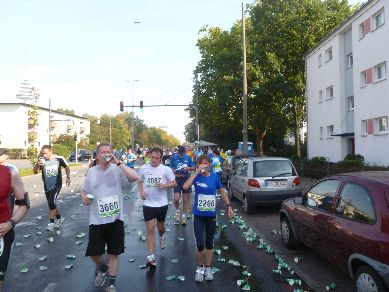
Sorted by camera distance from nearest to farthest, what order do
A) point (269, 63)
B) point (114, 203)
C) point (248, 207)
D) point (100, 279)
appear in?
point (114, 203) → point (100, 279) → point (248, 207) → point (269, 63)

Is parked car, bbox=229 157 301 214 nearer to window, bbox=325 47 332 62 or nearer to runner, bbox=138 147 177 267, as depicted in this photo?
runner, bbox=138 147 177 267

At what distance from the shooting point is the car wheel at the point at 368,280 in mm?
4207

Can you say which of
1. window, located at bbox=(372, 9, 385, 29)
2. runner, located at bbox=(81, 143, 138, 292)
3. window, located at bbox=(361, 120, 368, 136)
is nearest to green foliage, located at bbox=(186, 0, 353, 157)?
window, located at bbox=(361, 120, 368, 136)

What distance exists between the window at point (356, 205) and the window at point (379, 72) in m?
18.1

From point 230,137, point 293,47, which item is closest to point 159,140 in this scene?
point 230,137

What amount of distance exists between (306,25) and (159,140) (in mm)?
113629

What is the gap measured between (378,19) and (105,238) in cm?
2123

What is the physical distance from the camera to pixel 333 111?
28344mm

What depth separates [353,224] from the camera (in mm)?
4797

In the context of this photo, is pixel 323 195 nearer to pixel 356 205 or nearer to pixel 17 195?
pixel 356 205

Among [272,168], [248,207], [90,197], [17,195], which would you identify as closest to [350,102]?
[272,168]

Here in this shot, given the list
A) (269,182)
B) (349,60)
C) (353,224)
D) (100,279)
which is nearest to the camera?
(353,224)

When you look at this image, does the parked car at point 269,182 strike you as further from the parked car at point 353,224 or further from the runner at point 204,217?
the runner at point 204,217

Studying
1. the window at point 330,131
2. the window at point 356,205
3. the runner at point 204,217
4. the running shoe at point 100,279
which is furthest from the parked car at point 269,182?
the window at point 330,131
